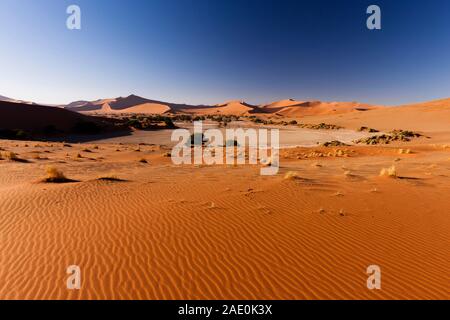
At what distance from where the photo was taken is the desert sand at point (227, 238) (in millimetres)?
4398

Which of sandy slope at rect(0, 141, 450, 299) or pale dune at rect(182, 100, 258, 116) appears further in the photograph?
pale dune at rect(182, 100, 258, 116)

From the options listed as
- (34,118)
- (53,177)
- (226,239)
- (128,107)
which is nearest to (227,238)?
(226,239)

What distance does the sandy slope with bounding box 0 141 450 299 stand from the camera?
4.40 m

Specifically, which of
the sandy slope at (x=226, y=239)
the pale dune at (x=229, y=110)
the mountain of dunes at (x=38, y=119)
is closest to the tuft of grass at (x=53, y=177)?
the sandy slope at (x=226, y=239)

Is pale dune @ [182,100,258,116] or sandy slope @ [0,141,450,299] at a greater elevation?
pale dune @ [182,100,258,116]

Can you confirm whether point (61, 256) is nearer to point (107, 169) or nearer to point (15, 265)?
point (15, 265)

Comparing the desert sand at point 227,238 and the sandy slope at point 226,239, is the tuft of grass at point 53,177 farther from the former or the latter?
the sandy slope at point 226,239

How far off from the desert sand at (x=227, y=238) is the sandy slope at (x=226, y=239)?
0.03m

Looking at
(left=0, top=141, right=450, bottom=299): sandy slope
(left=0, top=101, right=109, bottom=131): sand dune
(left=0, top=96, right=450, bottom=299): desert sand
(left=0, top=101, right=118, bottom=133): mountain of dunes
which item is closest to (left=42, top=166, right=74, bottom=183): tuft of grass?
(left=0, top=96, right=450, bottom=299): desert sand

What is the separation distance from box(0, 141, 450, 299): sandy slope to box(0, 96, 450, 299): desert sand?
26mm

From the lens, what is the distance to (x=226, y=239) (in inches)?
238

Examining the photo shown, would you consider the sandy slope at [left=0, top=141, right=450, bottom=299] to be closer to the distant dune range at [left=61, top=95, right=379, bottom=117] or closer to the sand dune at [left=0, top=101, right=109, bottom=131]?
the sand dune at [left=0, top=101, right=109, bottom=131]

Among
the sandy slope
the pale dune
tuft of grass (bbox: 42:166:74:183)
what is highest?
the pale dune

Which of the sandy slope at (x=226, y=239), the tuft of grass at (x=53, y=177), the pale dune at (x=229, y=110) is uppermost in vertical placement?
the pale dune at (x=229, y=110)
